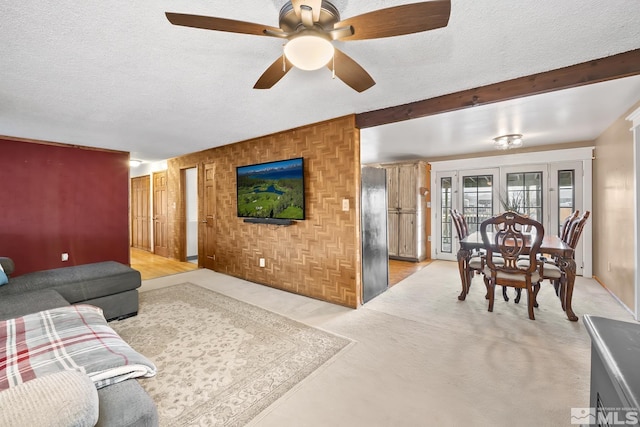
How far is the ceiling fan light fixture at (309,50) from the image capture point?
4.49 feet

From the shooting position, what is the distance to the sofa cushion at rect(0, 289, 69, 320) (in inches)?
79.8

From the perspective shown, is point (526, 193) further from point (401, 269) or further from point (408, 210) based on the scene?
point (401, 269)

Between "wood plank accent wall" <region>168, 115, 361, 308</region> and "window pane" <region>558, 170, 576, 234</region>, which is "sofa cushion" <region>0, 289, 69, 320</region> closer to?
"wood plank accent wall" <region>168, 115, 361, 308</region>

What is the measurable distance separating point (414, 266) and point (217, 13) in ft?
17.0

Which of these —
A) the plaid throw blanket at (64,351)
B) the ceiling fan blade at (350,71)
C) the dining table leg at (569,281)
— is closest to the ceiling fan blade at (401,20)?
the ceiling fan blade at (350,71)

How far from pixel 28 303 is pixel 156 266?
359 cm

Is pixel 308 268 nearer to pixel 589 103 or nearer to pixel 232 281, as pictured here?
pixel 232 281

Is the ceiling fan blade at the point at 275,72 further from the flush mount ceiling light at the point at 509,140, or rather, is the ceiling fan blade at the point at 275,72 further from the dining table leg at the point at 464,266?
the flush mount ceiling light at the point at 509,140

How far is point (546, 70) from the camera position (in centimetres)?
225

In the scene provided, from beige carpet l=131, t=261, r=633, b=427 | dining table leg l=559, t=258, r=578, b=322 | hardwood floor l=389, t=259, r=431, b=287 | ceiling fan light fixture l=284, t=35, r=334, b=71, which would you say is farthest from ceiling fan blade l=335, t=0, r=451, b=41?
hardwood floor l=389, t=259, r=431, b=287

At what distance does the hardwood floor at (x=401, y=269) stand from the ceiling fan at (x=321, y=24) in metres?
3.60

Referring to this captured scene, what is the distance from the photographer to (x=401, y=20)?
Result: 1261mm

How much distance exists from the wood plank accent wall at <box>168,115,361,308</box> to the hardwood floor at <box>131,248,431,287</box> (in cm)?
124

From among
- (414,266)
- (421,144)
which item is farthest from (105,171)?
(414,266)
